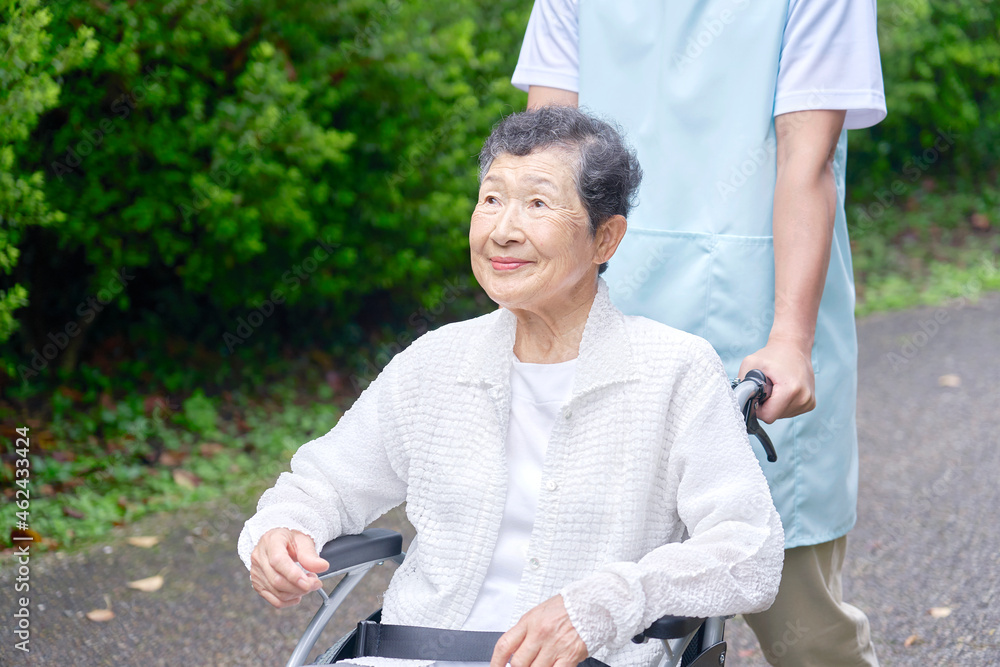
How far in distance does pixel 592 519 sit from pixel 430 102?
4054mm

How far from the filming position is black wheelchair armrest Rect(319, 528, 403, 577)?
74.6 inches

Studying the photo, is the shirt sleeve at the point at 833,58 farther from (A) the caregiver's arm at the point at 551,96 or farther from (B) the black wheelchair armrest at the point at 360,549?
(B) the black wheelchair armrest at the point at 360,549

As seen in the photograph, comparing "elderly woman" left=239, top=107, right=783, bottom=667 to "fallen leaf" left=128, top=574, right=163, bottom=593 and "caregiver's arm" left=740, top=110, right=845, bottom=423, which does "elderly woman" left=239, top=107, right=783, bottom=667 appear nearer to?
"caregiver's arm" left=740, top=110, right=845, bottom=423

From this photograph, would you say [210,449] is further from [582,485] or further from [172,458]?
[582,485]

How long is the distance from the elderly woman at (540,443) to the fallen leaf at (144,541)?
97.4 inches

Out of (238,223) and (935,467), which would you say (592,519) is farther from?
(935,467)

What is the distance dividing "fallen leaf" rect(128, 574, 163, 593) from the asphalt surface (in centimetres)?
2

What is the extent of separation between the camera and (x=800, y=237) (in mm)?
1915

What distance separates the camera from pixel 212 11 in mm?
4543

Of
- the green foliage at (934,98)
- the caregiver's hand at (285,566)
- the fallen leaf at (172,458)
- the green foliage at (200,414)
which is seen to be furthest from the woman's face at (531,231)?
the green foliage at (934,98)

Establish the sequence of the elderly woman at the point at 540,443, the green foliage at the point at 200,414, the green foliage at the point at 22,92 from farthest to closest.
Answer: the green foliage at the point at 200,414
the green foliage at the point at 22,92
the elderly woman at the point at 540,443

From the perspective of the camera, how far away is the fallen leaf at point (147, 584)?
379cm

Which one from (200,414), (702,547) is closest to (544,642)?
(702,547)

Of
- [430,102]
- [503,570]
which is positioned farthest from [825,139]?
[430,102]
